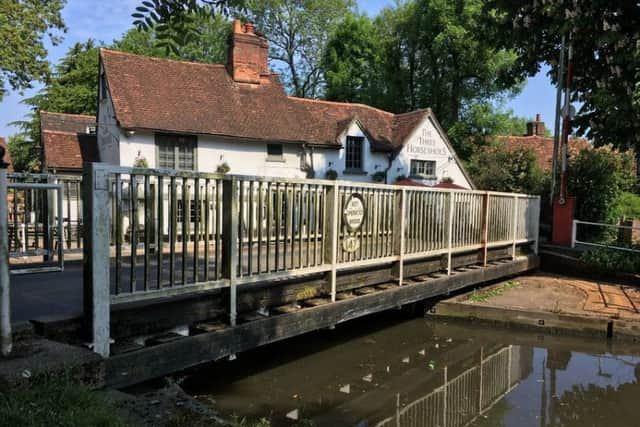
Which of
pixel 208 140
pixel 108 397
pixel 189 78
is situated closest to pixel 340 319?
pixel 108 397

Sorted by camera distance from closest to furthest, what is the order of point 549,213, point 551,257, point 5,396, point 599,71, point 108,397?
point 5,396
point 108,397
point 551,257
point 599,71
point 549,213

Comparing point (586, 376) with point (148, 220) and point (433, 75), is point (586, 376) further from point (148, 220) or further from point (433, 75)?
point (433, 75)

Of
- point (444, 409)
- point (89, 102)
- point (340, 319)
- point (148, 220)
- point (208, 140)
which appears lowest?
point (444, 409)

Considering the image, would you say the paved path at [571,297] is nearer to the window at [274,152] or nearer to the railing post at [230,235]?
the railing post at [230,235]

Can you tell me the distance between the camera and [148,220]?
451 centimetres

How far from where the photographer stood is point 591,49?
13609 millimetres

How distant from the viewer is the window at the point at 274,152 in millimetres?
20953

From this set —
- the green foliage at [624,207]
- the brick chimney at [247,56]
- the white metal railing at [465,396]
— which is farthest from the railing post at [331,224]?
the brick chimney at [247,56]

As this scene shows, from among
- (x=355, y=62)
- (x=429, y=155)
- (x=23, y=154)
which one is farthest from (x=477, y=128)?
(x=23, y=154)

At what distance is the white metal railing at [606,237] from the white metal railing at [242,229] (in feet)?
16.8

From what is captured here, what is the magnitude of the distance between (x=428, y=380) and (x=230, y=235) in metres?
3.47

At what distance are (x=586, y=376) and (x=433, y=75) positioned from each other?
95.9ft

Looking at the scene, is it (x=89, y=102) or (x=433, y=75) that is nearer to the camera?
(x=433, y=75)

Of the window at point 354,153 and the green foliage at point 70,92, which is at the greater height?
the green foliage at point 70,92
